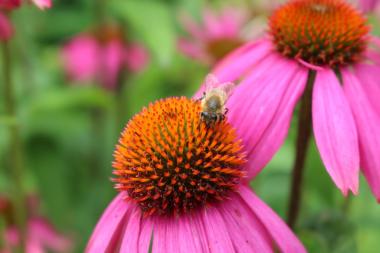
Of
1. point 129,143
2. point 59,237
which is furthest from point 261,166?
point 59,237

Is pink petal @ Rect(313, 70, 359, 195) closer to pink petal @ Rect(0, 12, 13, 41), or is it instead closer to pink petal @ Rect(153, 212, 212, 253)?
pink petal @ Rect(153, 212, 212, 253)

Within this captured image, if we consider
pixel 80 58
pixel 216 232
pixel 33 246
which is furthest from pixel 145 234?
pixel 80 58

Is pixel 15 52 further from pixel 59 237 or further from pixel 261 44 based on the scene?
pixel 261 44

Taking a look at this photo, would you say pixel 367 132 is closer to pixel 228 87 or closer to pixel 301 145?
pixel 301 145

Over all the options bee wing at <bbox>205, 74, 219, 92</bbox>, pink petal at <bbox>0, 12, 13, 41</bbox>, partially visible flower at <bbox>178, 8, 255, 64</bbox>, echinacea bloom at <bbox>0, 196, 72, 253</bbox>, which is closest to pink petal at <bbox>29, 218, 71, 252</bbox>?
echinacea bloom at <bbox>0, 196, 72, 253</bbox>

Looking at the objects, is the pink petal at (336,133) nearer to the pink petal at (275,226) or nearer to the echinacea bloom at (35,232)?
the pink petal at (275,226)
